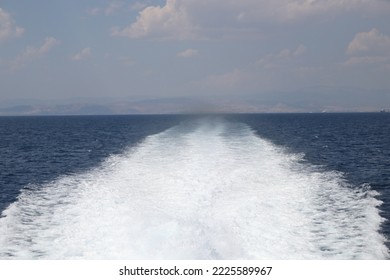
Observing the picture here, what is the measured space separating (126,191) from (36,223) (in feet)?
18.2

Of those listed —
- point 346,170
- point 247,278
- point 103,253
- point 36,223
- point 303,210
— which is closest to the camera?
point 247,278

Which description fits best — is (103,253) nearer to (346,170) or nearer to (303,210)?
(303,210)

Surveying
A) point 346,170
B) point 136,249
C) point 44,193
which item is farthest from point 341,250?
point 346,170

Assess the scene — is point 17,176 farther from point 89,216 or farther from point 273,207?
point 273,207

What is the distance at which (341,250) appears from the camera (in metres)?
13.8

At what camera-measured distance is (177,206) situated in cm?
1831

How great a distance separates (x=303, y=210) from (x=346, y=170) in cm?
1267

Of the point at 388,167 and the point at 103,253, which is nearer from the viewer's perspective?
the point at 103,253

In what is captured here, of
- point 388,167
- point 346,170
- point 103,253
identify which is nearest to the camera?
point 103,253

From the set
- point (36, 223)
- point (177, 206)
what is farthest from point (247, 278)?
point (36, 223)

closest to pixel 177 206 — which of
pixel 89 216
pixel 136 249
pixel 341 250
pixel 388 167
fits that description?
pixel 89 216

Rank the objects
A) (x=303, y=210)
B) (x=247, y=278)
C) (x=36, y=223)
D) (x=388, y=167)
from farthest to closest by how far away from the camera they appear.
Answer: (x=388, y=167), (x=303, y=210), (x=36, y=223), (x=247, y=278)

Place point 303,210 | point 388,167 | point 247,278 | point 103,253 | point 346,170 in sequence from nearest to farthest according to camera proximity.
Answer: point 247,278 < point 103,253 < point 303,210 < point 346,170 < point 388,167

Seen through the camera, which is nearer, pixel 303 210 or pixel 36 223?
pixel 36 223
